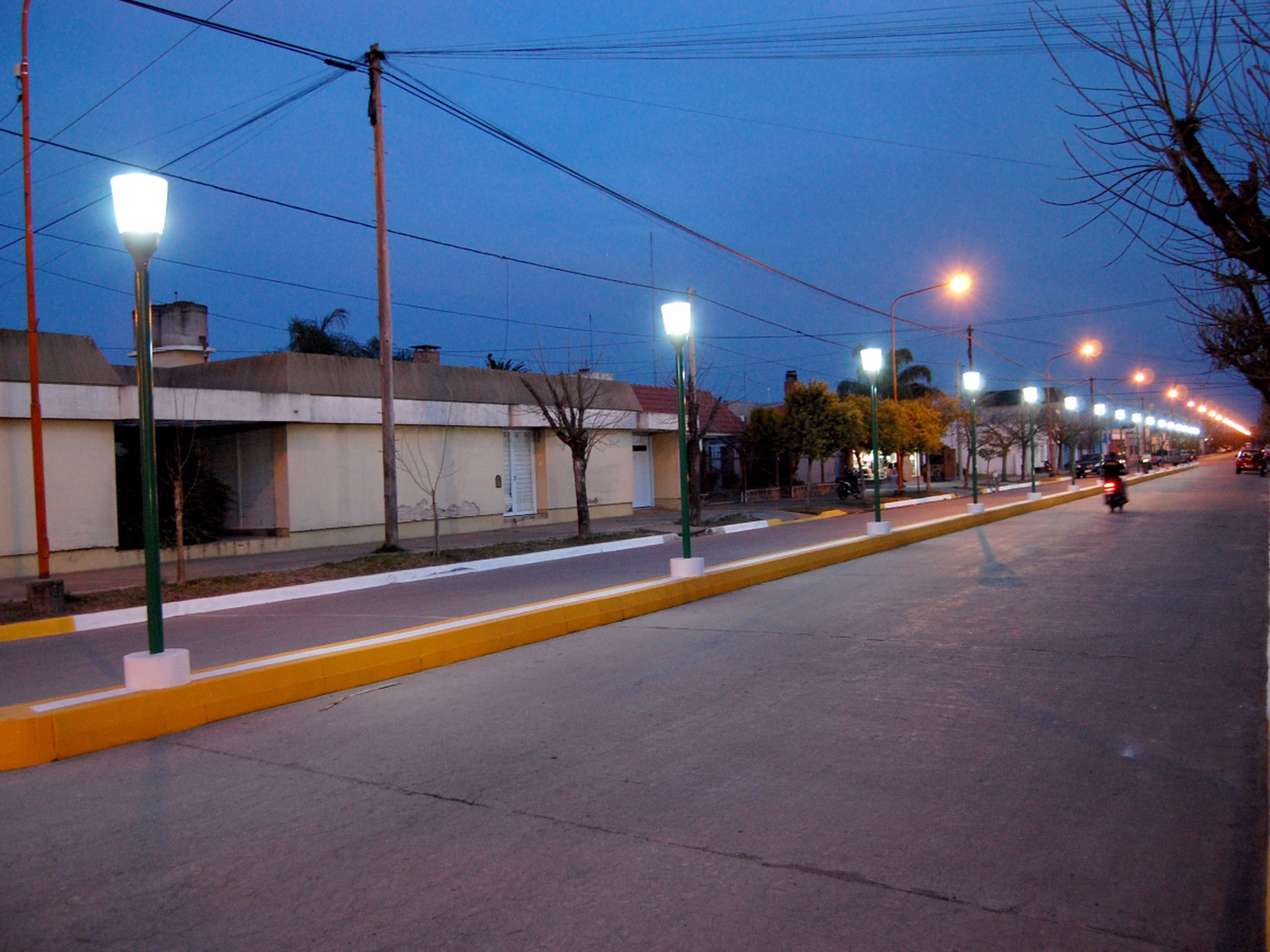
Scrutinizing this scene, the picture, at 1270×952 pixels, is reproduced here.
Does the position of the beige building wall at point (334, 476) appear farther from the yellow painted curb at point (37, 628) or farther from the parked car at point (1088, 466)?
the parked car at point (1088, 466)

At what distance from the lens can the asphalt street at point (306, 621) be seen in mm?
9297

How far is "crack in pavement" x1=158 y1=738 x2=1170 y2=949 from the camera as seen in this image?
365 cm

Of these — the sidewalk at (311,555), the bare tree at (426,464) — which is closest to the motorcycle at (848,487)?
the sidewalk at (311,555)

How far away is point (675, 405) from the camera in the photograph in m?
35.5

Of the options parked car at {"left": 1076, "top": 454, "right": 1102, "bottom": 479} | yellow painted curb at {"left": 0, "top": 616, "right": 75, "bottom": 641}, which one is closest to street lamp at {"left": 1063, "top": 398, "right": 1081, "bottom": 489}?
parked car at {"left": 1076, "top": 454, "right": 1102, "bottom": 479}

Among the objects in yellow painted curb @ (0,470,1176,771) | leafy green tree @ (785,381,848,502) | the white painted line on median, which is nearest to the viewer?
yellow painted curb @ (0,470,1176,771)

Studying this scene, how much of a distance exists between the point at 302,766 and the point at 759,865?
311cm

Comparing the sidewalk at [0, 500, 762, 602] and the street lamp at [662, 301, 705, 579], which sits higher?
the street lamp at [662, 301, 705, 579]

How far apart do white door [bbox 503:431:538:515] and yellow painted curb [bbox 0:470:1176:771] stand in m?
14.5

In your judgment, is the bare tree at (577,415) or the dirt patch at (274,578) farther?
the bare tree at (577,415)

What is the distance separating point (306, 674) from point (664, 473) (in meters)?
27.2

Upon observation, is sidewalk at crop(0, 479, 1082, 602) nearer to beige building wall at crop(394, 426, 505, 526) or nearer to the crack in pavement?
beige building wall at crop(394, 426, 505, 526)

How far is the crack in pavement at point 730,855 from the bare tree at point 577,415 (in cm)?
1582

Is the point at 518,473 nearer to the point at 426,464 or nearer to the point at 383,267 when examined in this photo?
the point at 426,464
